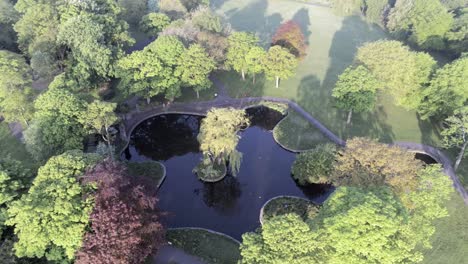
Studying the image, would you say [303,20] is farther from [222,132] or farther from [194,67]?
[222,132]

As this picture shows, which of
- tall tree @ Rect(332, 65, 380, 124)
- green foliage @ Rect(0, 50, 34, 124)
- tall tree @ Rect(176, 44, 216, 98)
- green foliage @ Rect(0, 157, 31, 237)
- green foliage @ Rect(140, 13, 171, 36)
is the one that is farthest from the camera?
green foliage @ Rect(140, 13, 171, 36)

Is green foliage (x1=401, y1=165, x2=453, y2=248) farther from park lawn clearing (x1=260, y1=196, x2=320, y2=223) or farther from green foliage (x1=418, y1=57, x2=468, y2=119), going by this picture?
green foliage (x1=418, y1=57, x2=468, y2=119)

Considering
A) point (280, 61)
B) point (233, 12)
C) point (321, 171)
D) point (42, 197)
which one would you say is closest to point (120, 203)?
point (42, 197)

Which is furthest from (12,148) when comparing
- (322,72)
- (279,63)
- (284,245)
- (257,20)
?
(257,20)

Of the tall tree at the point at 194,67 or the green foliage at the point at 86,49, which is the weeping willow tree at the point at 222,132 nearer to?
the tall tree at the point at 194,67

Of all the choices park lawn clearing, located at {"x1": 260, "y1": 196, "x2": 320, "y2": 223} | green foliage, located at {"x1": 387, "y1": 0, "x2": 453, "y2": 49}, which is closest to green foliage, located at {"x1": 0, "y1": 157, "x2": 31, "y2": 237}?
park lawn clearing, located at {"x1": 260, "y1": 196, "x2": 320, "y2": 223}

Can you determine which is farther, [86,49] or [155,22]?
[155,22]
